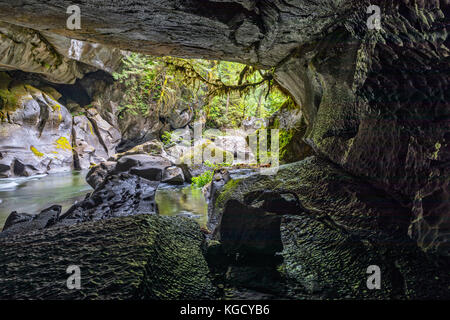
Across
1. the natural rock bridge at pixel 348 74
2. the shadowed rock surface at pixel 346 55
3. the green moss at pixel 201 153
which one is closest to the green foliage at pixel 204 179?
the green moss at pixel 201 153

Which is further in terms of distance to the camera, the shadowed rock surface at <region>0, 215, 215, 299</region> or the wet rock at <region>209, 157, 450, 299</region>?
the wet rock at <region>209, 157, 450, 299</region>

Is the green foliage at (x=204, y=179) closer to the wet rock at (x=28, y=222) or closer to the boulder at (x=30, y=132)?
the wet rock at (x=28, y=222)

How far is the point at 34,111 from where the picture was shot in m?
14.0

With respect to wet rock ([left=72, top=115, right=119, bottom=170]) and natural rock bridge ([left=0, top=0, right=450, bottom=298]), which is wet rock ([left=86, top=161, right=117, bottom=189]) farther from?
wet rock ([left=72, top=115, right=119, bottom=170])

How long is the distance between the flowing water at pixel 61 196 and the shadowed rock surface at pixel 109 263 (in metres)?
3.75

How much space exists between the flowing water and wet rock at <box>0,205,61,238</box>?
7.28 feet

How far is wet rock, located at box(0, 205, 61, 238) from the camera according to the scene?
3749 mm

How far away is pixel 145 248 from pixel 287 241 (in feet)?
5.22

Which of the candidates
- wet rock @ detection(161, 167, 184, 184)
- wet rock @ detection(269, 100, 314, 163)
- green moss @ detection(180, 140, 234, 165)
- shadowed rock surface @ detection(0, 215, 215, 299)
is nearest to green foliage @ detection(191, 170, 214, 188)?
green moss @ detection(180, 140, 234, 165)

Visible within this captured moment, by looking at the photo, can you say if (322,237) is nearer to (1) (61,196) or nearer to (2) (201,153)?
(2) (201,153)

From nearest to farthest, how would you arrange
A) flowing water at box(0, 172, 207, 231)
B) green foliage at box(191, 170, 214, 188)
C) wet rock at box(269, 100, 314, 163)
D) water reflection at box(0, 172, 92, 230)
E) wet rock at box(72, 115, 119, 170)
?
wet rock at box(269, 100, 314, 163) → flowing water at box(0, 172, 207, 231) → water reflection at box(0, 172, 92, 230) → green foliage at box(191, 170, 214, 188) → wet rock at box(72, 115, 119, 170)

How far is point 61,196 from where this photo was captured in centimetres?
904

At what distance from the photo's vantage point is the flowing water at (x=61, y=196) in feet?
23.2
